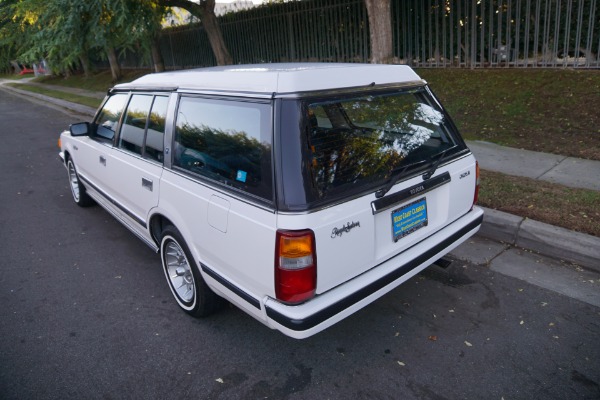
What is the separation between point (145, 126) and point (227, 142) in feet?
4.03

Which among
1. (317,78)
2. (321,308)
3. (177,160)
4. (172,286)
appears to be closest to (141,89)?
(177,160)

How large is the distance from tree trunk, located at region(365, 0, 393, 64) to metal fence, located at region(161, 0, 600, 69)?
191cm

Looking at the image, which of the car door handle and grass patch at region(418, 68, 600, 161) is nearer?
the car door handle

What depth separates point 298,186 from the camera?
2395 millimetres

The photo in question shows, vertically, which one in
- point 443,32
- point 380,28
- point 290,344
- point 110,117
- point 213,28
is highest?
point 213,28

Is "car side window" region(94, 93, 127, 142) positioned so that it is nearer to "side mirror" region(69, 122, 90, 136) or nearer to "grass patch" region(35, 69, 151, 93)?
"side mirror" region(69, 122, 90, 136)

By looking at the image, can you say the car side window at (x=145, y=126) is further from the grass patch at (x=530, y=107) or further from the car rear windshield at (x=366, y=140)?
the grass patch at (x=530, y=107)

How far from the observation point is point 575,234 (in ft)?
13.3

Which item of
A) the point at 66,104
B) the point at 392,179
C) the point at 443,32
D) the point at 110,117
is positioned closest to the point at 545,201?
the point at 392,179

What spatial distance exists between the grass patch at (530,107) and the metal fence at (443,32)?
1.96 ft

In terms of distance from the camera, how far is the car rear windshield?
2498mm

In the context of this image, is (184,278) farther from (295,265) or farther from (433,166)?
(433,166)

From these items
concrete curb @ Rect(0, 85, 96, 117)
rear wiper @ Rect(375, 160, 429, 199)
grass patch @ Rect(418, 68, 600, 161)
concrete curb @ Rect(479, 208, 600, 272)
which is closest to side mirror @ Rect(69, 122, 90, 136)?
rear wiper @ Rect(375, 160, 429, 199)

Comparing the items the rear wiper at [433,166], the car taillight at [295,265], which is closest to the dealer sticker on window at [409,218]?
the rear wiper at [433,166]
